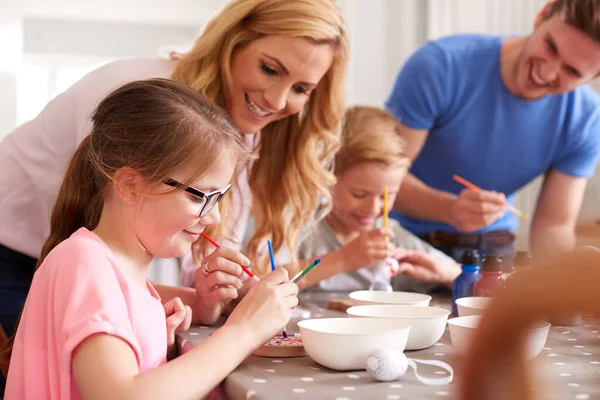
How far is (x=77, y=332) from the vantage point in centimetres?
90

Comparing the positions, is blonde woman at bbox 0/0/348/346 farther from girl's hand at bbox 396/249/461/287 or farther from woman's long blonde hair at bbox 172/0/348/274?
girl's hand at bbox 396/249/461/287

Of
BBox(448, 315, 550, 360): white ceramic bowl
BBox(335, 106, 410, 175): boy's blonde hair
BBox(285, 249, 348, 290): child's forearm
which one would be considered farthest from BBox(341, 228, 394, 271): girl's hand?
BBox(448, 315, 550, 360): white ceramic bowl

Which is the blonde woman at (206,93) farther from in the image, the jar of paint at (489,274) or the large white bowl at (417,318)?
the jar of paint at (489,274)

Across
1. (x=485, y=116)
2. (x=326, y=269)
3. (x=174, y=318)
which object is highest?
(x=485, y=116)

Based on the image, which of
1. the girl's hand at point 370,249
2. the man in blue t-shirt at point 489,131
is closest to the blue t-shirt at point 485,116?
the man in blue t-shirt at point 489,131

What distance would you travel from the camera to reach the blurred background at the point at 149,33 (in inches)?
143

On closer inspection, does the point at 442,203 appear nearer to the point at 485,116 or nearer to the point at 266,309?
the point at 485,116

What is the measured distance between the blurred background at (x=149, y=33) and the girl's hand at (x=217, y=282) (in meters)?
2.09

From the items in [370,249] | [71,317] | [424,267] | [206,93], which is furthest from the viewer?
[424,267]

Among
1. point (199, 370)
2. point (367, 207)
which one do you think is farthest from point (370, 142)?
point (199, 370)

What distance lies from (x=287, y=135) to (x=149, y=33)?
483 cm

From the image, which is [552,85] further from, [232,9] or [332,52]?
[232,9]

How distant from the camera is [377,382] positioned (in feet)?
3.10

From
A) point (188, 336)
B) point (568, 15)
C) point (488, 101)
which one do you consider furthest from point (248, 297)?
point (488, 101)
